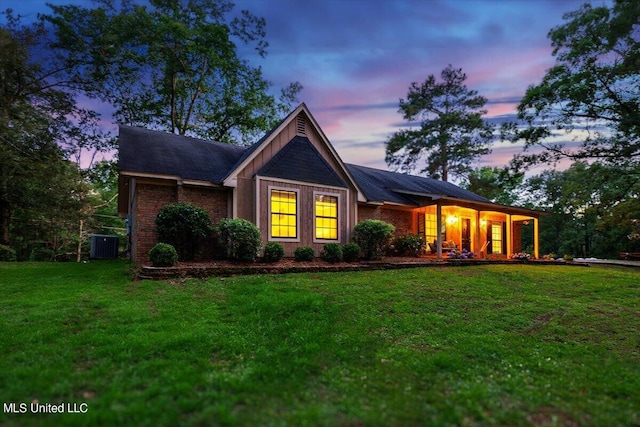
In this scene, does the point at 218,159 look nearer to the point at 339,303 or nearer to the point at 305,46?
the point at 305,46

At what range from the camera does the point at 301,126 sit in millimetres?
13469

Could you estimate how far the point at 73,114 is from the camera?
19.9 metres

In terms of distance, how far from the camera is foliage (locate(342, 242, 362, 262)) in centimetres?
1241

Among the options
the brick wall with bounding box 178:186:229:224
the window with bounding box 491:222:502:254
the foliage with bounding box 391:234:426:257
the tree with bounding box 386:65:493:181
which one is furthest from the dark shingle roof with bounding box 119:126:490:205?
the tree with bounding box 386:65:493:181

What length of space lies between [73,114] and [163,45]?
6.71 meters

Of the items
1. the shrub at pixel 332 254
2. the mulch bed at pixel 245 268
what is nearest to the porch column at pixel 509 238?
the mulch bed at pixel 245 268

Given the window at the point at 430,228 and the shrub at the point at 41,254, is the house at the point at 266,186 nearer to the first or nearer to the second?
the window at the point at 430,228

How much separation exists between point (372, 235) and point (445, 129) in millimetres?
21265

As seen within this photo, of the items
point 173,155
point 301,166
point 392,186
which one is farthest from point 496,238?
point 173,155

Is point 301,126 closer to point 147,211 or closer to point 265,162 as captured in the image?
point 265,162

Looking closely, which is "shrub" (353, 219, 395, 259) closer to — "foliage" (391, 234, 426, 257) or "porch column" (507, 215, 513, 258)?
"foliage" (391, 234, 426, 257)

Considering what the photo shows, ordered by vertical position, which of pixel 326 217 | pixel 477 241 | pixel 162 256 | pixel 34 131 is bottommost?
pixel 162 256

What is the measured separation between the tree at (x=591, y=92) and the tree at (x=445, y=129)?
1330 cm

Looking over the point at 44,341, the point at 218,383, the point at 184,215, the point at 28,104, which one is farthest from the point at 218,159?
the point at 28,104
